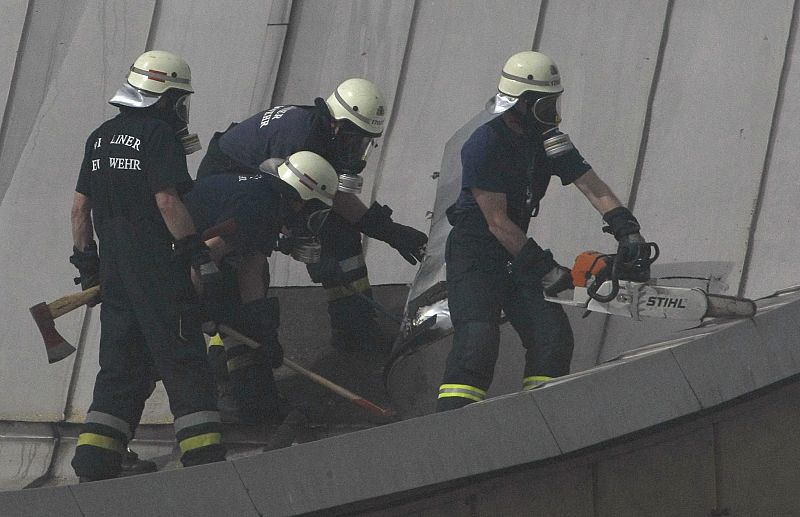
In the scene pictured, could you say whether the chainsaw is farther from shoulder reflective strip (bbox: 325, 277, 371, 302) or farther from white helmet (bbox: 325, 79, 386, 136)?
shoulder reflective strip (bbox: 325, 277, 371, 302)

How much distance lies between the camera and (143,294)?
14.1 ft

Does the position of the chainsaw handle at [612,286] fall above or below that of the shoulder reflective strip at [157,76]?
below

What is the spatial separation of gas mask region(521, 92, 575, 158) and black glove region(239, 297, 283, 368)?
1352 millimetres

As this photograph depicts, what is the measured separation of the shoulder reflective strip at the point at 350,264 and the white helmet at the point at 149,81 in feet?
4.39

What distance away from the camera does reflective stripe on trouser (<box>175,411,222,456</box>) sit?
4180 mm

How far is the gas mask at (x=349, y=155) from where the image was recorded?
518cm

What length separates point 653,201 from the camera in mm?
6215

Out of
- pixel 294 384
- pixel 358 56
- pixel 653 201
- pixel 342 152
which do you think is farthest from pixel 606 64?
pixel 294 384

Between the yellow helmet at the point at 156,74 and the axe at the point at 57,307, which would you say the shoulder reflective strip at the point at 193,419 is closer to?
the axe at the point at 57,307

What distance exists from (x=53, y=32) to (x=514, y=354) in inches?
140

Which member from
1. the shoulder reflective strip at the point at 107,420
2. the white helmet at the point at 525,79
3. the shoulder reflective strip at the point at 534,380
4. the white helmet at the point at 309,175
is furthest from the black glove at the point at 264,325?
the white helmet at the point at 525,79

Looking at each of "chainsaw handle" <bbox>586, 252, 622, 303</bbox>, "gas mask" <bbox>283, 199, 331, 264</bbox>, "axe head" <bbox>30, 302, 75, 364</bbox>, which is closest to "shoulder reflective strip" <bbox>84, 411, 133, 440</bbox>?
"axe head" <bbox>30, 302, 75, 364</bbox>

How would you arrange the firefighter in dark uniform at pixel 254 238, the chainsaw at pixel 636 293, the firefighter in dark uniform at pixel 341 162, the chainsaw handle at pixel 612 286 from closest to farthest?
the chainsaw at pixel 636 293 → the chainsaw handle at pixel 612 286 → the firefighter in dark uniform at pixel 254 238 → the firefighter in dark uniform at pixel 341 162

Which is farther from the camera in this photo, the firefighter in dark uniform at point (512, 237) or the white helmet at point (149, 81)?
the white helmet at point (149, 81)
